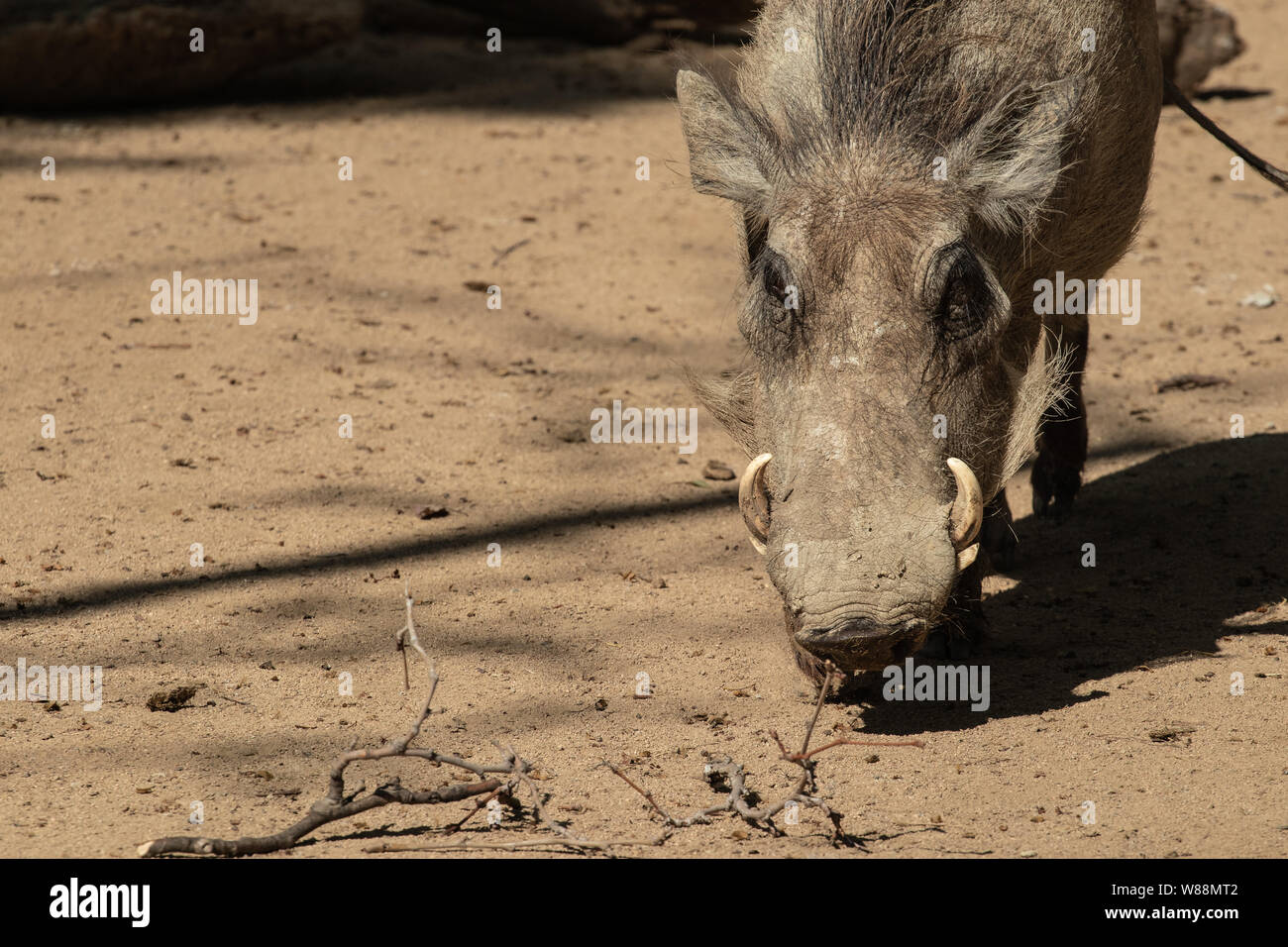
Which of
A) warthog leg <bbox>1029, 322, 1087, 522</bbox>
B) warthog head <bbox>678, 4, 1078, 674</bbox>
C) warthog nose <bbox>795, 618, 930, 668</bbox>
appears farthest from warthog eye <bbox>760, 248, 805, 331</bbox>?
warthog leg <bbox>1029, 322, 1087, 522</bbox>

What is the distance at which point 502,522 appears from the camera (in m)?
4.87

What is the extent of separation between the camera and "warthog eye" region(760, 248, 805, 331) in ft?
11.3

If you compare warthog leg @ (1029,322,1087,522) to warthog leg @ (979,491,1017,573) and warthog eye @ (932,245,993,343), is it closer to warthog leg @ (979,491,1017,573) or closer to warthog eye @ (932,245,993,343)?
warthog leg @ (979,491,1017,573)

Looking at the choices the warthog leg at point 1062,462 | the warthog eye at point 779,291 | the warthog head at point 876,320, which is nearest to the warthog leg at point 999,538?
the warthog leg at point 1062,462

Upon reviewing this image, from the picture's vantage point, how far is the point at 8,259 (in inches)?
254

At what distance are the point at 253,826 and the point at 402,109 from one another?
22.3 ft

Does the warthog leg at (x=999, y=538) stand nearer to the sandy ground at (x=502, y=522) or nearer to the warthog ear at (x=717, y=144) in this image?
the sandy ground at (x=502, y=522)

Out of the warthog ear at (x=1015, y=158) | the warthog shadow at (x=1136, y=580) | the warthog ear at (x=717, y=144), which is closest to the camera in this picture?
the warthog ear at (x=1015, y=158)

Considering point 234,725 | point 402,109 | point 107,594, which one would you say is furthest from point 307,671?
point 402,109

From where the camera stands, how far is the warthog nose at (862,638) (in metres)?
3.04

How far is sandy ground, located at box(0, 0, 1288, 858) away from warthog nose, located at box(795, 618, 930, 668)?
35 cm

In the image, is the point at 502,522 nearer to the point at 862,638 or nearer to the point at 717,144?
the point at 717,144

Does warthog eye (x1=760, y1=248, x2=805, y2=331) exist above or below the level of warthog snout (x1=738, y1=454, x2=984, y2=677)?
above

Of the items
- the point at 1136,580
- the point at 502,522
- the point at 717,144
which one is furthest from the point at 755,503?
the point at 1136,580
